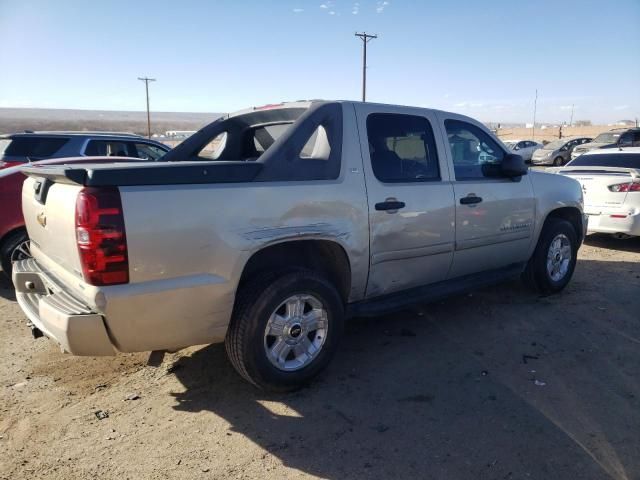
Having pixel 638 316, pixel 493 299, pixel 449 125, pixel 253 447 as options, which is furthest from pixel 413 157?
pixel 638 316

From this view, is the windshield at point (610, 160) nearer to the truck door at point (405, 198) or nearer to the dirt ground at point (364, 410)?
the dirt ground at point (364, 410)

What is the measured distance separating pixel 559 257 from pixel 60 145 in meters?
8.02

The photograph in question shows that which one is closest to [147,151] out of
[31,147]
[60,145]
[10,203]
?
[60,145]

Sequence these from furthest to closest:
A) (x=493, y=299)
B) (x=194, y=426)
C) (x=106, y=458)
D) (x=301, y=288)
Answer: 1. (x=493, y=299)
2. (x=301, y=288)
3. (x=194, y=426)
4. (x=106, y=458)

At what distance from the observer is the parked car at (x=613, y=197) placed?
7422 millimetres

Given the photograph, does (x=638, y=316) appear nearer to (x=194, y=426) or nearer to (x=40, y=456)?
(x=194, y=426)

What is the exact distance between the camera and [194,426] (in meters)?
3.03

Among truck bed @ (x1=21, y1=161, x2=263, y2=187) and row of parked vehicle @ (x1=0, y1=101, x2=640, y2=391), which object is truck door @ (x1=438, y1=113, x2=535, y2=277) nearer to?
row of parked vehicle @ (x1=0, y1=101, x2=640, y2=391)

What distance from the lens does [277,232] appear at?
3109 millimetres

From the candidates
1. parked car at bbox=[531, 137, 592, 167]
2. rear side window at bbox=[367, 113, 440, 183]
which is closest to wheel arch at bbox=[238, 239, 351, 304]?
rear side window at bbox=[367, 113, 440, 183]

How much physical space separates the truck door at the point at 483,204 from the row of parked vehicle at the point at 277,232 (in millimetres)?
18

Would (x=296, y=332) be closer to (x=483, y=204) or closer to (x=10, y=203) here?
(x=483, y=204)

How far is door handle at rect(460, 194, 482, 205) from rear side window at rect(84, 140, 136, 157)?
6725mm

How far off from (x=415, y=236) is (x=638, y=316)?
2644 millimetres
